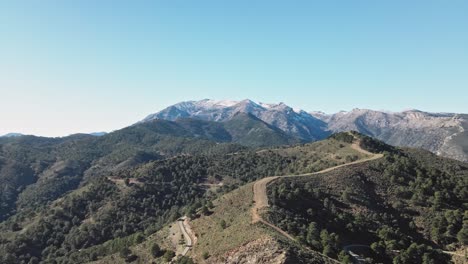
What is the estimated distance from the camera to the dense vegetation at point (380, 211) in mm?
82688

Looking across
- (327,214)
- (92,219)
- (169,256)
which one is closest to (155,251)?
(169,256)

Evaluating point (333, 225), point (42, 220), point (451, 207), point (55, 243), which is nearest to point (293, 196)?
point (333, 225)

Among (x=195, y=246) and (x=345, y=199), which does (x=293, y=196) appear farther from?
(x=195, y=246)

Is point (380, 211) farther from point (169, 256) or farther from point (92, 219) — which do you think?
point (92, 219)

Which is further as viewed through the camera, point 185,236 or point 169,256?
point 185,236

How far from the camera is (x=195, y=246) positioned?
3253 inches

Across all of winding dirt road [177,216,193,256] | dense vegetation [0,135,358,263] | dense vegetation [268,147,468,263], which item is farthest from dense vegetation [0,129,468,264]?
winding dirt road [177,216,193,256]

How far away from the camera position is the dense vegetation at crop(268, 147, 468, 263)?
82.7 m

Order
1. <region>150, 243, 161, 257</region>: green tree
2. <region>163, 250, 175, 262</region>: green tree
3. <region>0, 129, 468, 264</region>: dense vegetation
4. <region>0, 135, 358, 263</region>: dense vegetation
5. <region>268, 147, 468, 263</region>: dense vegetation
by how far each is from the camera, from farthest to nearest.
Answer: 1. <region>0, 135, 358, 263</region>: dense vegetation
2. <region>150, 243, 161, 257</region>: green tree
3. <region>0, 129, 468, 264</region>: dense vegetation
4. <region>268, 147, 468, 263</region>: dense vegetation
5. <region>163, 250, 175, 262</region>: green tree

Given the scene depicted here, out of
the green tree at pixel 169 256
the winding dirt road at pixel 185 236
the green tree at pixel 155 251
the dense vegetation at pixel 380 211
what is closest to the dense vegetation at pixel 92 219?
the dense vegetation at pixel 380 211

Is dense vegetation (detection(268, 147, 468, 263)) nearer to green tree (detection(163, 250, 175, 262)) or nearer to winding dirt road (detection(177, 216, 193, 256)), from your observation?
winding dirt road (detection(177, 216, 193, 256))

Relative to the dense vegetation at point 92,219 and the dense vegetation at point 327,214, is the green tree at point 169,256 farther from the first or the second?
the dense vegetation at point 92,219

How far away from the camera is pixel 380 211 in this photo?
352 ft

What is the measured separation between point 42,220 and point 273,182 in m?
115
